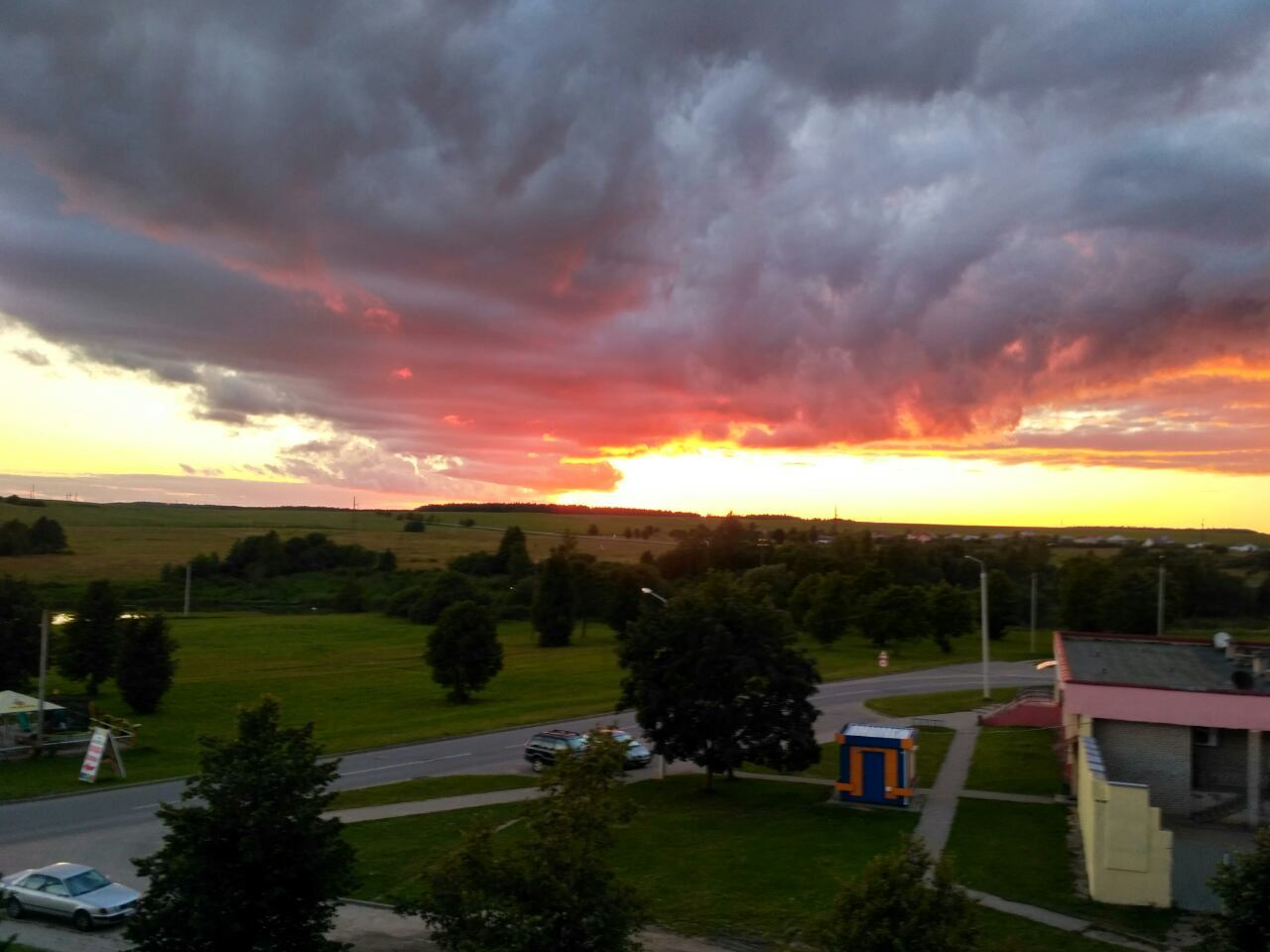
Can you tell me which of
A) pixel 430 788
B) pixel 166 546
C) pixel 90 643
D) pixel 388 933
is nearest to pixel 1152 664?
pixel 430 788

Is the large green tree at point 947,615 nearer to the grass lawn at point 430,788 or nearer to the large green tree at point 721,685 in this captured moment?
the large green tree at point 721,685

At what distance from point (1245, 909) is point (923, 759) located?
23.7m

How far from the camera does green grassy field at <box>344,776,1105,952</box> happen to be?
18562 mm

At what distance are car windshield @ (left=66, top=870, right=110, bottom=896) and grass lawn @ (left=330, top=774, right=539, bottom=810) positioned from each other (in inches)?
318

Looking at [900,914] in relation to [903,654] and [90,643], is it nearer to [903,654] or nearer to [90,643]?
[90,643]

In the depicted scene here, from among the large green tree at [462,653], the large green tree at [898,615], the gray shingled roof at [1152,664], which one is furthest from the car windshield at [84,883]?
the large green tree at [898,615]

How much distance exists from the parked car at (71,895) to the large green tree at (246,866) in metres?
8.05

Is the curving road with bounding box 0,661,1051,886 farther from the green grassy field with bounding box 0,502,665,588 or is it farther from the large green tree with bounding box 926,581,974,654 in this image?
the green grassy field with bounding box 0,502,665,588

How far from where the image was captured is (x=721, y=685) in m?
29.1

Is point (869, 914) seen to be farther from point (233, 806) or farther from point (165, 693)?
point (165, 693)

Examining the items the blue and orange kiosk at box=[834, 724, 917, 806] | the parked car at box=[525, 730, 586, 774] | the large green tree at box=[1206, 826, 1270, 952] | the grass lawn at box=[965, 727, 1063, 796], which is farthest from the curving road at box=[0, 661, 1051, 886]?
the large green tree at box=[1206, 826, 1270, 952]

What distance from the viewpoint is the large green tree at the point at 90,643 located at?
5175 cm

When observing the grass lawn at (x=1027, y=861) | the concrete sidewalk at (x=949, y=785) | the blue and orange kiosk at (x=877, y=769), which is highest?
the blue and orange kiosk at (x=877, y=769)

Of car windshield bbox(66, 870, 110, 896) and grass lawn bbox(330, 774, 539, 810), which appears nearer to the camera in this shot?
car windshield bbox(66, 870, 110, 896)
